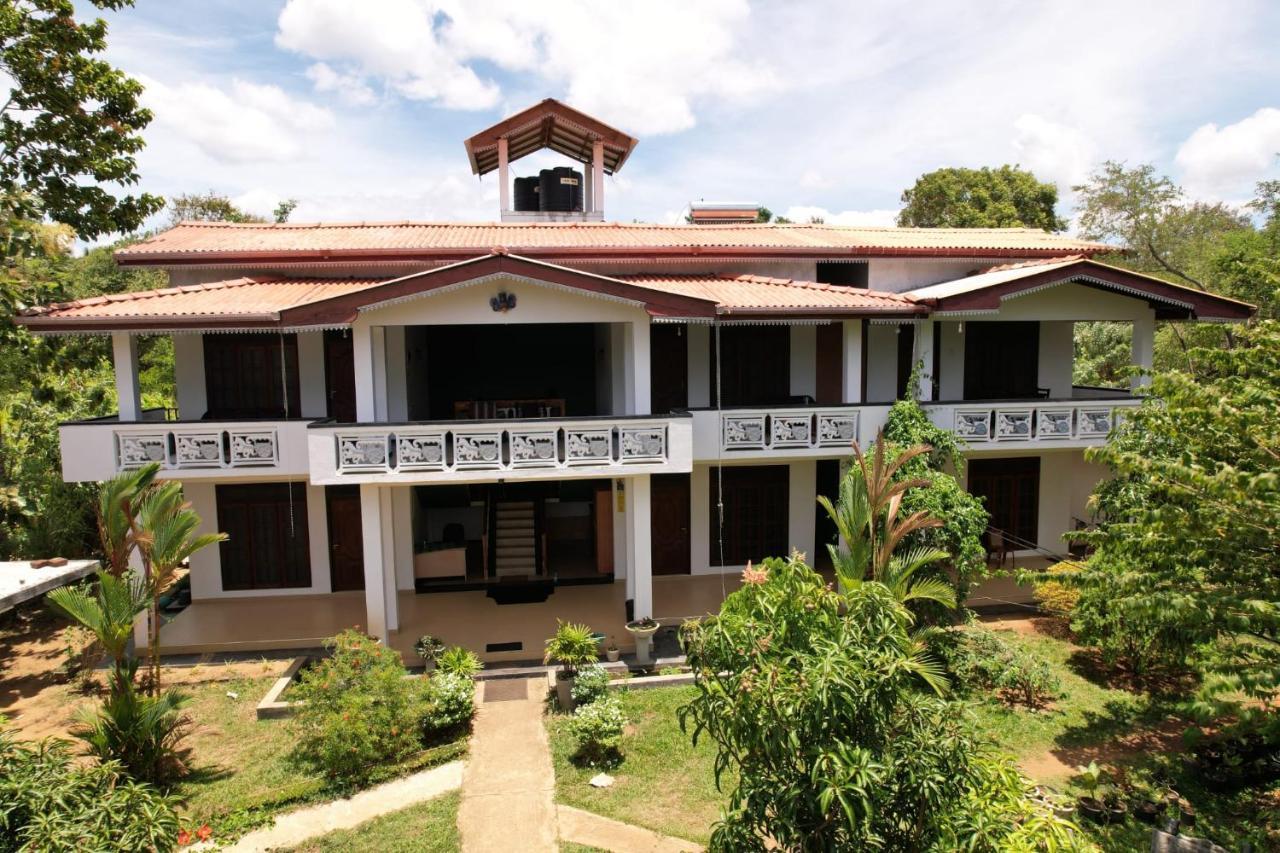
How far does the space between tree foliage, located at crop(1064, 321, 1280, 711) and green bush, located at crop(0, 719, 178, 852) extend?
31.6 feet

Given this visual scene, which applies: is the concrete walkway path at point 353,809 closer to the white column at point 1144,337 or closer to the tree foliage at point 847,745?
the tree foliage at point 847,745

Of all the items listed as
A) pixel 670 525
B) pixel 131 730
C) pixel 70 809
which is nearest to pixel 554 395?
pixel 670 525

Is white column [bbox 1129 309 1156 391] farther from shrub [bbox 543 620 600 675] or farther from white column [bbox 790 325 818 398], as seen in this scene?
shrub [bbox 543 620 600 675]

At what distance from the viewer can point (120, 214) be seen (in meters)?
16.9

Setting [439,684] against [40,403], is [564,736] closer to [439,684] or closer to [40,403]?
[439,684]

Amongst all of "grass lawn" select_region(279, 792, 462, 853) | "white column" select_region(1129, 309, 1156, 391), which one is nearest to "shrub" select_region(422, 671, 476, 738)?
"grass lawn" select_region(279, 792, 462, 853)

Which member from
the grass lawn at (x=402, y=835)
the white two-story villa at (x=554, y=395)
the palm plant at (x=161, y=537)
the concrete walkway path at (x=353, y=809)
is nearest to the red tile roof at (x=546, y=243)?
the white two-story villa at (x=554, y=395)

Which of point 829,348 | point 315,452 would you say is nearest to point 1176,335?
point 829,348

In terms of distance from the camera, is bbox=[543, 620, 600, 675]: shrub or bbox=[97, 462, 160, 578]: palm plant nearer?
bbox=[97, 462, 160, 578]: palm plant

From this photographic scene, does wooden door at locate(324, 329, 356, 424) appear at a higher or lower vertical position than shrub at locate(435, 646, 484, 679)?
higher

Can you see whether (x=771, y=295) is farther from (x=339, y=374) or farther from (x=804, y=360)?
(x=339, y=374)

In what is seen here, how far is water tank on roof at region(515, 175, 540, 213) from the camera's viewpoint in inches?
818

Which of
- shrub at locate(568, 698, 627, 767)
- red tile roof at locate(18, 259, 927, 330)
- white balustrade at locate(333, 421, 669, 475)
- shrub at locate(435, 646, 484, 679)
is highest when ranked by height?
red tile roof at locate(18, 259, 927, 330)

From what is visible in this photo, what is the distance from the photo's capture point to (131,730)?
9258mm
